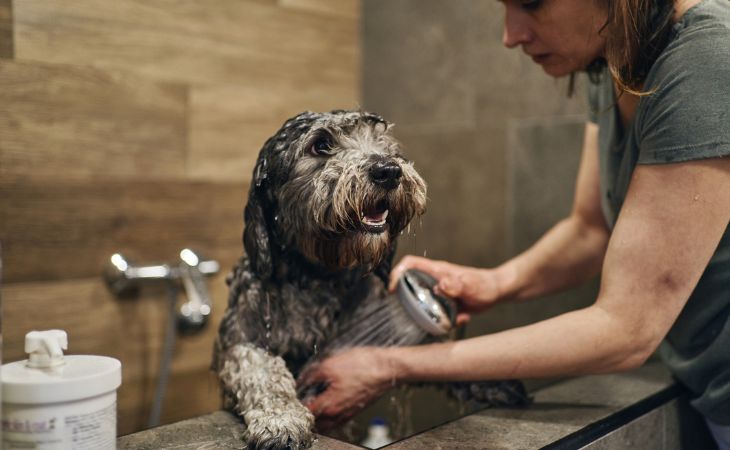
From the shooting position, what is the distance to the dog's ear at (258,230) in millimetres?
965

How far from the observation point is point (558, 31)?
109 cm

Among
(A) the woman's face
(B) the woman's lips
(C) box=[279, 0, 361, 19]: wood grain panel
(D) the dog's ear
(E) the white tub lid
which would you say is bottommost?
(E) the white tub lid

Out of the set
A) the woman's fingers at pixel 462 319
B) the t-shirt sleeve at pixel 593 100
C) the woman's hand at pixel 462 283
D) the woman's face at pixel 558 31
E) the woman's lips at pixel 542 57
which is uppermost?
the woman's face at pixel 558 31

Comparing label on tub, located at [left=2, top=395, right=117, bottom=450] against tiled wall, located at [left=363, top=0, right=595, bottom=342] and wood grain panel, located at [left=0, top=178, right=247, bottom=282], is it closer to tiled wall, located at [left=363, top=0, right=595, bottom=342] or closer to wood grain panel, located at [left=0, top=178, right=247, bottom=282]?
wood grain panel, located at [left=0, top=178, right=247, bottom=282]

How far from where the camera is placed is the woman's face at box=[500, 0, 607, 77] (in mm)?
1043

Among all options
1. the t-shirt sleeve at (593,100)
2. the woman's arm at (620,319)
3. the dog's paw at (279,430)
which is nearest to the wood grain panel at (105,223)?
the woman's arm at (620,319)

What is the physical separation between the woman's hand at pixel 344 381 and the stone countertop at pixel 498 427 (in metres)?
0.12

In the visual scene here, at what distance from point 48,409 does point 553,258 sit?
1088mm

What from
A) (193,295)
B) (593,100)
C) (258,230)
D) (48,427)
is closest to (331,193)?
(258,230)

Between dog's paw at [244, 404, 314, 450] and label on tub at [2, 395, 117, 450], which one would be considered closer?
label on tub at [2, 395, 117, 450]

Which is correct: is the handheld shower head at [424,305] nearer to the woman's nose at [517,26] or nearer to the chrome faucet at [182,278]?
the woman's nose at [517,26]

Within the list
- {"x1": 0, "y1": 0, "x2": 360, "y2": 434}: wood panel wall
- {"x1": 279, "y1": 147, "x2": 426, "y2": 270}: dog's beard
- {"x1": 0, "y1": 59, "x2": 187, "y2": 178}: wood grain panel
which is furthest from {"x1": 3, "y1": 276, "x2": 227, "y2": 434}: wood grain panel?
{"x1": 279, "y1": 147, "x2": 426, "y2": 270}: dog's beard

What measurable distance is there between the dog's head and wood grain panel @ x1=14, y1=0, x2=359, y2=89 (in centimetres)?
86

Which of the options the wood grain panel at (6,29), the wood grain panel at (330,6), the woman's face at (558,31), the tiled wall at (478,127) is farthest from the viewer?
the wood grain panel at (330,6)
